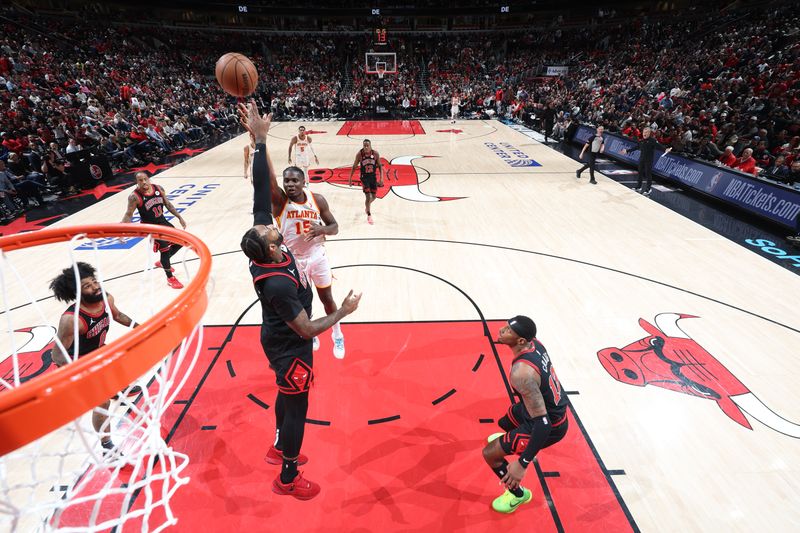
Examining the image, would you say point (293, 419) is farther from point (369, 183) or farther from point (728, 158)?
point (728, 158)

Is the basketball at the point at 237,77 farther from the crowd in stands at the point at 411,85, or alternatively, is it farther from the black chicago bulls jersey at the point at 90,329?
the crowd in stands at the point at 411,85

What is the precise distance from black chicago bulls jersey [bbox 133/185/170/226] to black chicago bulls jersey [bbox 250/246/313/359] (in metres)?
3.80

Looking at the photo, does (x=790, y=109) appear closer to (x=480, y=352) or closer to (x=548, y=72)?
(x=480, y=352)

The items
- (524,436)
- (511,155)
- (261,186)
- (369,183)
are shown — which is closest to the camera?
(524,436)

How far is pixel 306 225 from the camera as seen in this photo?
436 centimetres

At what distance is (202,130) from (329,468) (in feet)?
61.5

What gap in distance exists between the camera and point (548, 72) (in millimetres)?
31062

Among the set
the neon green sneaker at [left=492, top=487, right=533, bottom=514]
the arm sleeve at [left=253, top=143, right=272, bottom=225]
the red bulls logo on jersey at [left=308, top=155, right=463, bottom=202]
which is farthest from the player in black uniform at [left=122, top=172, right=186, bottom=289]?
the red bulls logo on jersey at [left=308, top=155, right=463, bottom=202]

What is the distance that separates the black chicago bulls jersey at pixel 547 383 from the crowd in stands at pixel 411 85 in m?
8.89

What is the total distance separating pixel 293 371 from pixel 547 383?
1667 millimetres

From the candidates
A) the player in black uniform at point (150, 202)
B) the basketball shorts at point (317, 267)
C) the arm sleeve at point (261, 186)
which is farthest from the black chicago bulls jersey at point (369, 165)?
the arm sleeve at point (261, 186)

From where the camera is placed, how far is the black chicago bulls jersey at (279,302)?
262cm

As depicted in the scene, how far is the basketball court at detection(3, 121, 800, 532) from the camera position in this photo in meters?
3.12

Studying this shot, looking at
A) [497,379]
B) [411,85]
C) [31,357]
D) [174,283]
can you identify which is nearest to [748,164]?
[497,379]
